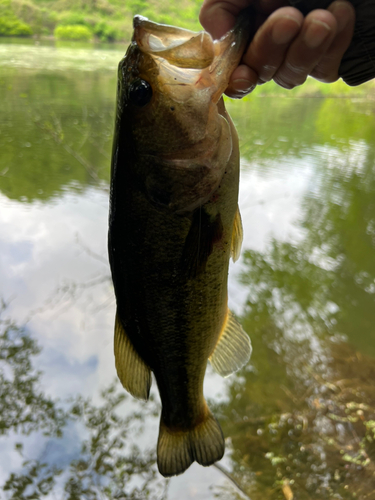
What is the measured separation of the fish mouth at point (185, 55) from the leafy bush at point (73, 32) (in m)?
21.3

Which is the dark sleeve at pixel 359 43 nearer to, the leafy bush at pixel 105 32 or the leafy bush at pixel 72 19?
the leafy bush at pixel 105 32

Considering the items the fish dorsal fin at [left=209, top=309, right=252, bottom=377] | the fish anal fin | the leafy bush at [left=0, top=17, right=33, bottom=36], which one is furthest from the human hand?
the leafy bush at [left=0, top=17, right=33, bottom=36]

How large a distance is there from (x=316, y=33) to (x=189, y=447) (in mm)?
1496

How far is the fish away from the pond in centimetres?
202

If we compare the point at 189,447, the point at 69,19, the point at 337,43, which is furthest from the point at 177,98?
the point at 69,19

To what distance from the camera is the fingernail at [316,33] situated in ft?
2.94

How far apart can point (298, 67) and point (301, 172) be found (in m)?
7.63

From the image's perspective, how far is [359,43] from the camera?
39.2 inches

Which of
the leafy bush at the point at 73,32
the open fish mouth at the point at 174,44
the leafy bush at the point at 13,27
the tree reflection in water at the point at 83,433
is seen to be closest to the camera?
the open fish mouth at the point at 174,44

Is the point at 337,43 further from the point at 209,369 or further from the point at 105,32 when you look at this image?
the point at 105,32

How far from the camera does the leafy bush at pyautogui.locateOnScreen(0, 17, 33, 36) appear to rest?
18234mm

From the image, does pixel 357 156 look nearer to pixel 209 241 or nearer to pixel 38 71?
pixel 209 241

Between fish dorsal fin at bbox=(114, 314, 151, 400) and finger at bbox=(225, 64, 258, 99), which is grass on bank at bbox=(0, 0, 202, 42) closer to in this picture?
finger at bbox=(225, 64, 258, 99)

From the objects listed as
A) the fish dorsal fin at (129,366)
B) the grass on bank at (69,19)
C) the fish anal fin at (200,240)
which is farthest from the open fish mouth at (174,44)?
the grass on bank at (69,19)
